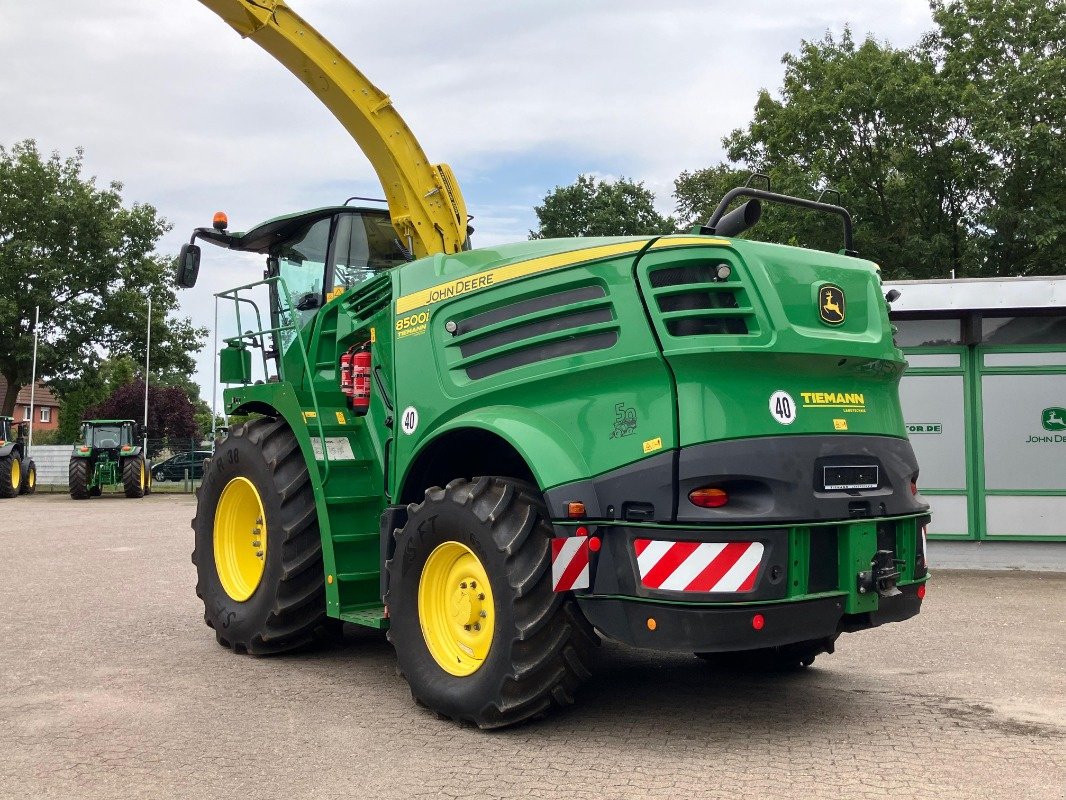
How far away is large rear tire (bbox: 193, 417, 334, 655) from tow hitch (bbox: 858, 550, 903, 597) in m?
3.34

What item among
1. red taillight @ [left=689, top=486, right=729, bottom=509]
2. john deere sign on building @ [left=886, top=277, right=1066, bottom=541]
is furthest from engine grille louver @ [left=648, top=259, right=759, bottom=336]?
john deere sign on building @ [left=886, top=277, right=1066, bottom=541]

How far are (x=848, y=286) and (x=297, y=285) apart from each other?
401 centimetres

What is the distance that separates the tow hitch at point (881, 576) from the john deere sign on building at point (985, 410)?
24.3 ft

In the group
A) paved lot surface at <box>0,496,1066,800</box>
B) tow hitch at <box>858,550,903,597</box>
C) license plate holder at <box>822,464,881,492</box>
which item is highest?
license plate holder at <box>822,464,881,492</box>

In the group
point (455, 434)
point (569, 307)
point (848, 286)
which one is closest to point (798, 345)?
point (848, 286)

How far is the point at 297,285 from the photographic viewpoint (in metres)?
7.73

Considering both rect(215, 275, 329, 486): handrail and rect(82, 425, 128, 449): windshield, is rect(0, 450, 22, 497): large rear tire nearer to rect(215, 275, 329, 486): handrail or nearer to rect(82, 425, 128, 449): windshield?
rect(82, 425, 128, 449): windshield

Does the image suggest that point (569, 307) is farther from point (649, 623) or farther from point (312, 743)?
point (312, 743)

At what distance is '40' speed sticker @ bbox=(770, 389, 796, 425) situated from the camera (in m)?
4.88

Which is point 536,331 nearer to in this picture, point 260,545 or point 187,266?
point 260,545

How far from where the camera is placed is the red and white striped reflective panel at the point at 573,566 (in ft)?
16.1

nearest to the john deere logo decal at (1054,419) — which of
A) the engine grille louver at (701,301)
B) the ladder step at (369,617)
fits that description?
the engine grille louver at (701,301)

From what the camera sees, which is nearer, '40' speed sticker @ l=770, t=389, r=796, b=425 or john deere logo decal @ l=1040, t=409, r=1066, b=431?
'40' speed sticker @ l=770, t=389, r=796, b=425

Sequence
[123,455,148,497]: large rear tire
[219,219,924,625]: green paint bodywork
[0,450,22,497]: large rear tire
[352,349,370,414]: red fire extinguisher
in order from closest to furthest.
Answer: [219,219,924,625]: green paint bodywork < [352,349,370,414]: red fire extinguisher < [0,450,22,497]: large rear tire < [123,455,148,497]: large rear tire
